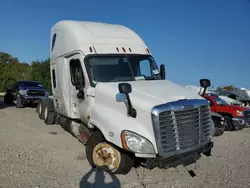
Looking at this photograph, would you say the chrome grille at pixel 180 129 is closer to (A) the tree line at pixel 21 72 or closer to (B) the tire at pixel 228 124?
(B) the tire at pixel 228 124

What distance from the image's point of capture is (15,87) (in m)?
17.9

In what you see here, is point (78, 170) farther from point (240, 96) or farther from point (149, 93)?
point (240, 96)

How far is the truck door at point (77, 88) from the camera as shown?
20.2 feet

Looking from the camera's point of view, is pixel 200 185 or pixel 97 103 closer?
pixel 200 185

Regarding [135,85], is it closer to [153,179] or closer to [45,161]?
[153,179]

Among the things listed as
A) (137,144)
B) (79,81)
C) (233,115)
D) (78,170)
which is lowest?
(233,115)

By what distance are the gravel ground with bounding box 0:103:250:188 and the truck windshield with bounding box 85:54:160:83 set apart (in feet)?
6.78

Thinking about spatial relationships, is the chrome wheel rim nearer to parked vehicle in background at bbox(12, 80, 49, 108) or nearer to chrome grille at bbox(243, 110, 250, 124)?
chrome grille at bbox(243, 110, 250, 124)

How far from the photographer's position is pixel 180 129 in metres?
4.71

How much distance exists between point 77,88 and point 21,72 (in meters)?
50.6

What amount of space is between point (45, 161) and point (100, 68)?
2507 mm

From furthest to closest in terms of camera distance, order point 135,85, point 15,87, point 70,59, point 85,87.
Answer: point 15,87, point 70,59, point 85,87, point 135,85

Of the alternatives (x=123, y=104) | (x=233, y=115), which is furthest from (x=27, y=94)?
(x=123, y=104)

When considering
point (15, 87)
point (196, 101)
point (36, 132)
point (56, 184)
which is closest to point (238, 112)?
point (196, 101)
